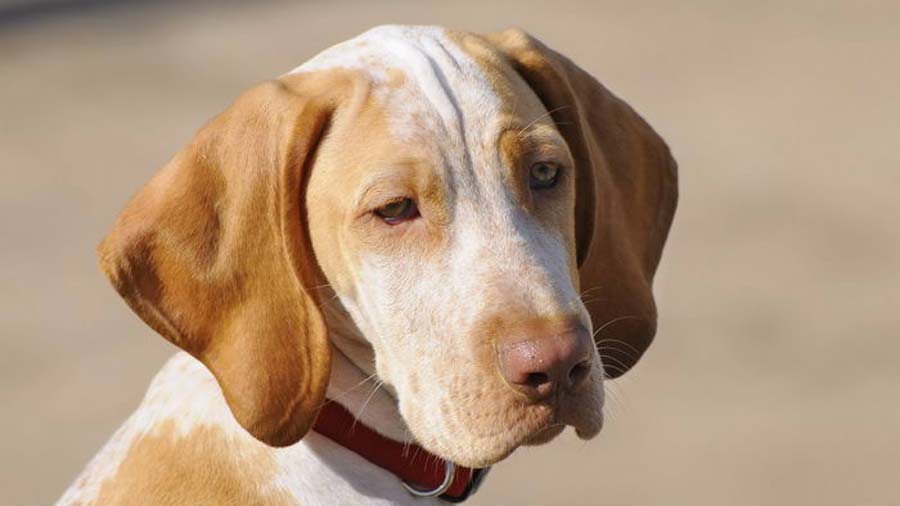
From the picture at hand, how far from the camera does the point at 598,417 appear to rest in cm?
418

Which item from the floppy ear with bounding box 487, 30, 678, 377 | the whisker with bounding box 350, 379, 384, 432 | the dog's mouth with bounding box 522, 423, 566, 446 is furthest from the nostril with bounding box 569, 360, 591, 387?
the floppy ear with bounding box 487, 30, 678, 377

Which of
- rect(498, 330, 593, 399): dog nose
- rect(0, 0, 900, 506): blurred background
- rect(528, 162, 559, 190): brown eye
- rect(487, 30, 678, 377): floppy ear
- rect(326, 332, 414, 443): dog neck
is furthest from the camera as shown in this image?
rect(0, 0, 900, 506): blurred background

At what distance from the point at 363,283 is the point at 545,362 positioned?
500mm

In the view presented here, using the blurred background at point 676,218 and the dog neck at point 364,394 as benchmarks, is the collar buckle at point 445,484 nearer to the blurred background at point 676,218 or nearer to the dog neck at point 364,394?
the dog neck at point 364,394

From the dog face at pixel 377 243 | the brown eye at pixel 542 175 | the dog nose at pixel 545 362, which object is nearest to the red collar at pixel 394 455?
the dog face at pixel 377 243

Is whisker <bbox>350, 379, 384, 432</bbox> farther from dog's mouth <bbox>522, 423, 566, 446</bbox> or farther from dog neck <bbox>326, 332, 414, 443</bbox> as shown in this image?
dog's mouth <bbox>522, 423, 566, 446</bbox>

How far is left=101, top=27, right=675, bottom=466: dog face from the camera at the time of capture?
4152 mm

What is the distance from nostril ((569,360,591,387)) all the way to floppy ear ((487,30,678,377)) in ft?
2.12

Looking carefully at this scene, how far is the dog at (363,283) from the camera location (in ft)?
13.5

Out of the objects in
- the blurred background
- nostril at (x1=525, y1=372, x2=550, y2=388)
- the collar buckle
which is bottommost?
the blurred background

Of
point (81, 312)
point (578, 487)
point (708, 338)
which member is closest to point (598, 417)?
point (578, 487)

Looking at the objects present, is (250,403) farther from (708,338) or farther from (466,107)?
(708,338)

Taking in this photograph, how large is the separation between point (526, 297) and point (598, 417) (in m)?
0.32

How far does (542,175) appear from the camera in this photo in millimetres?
4355
